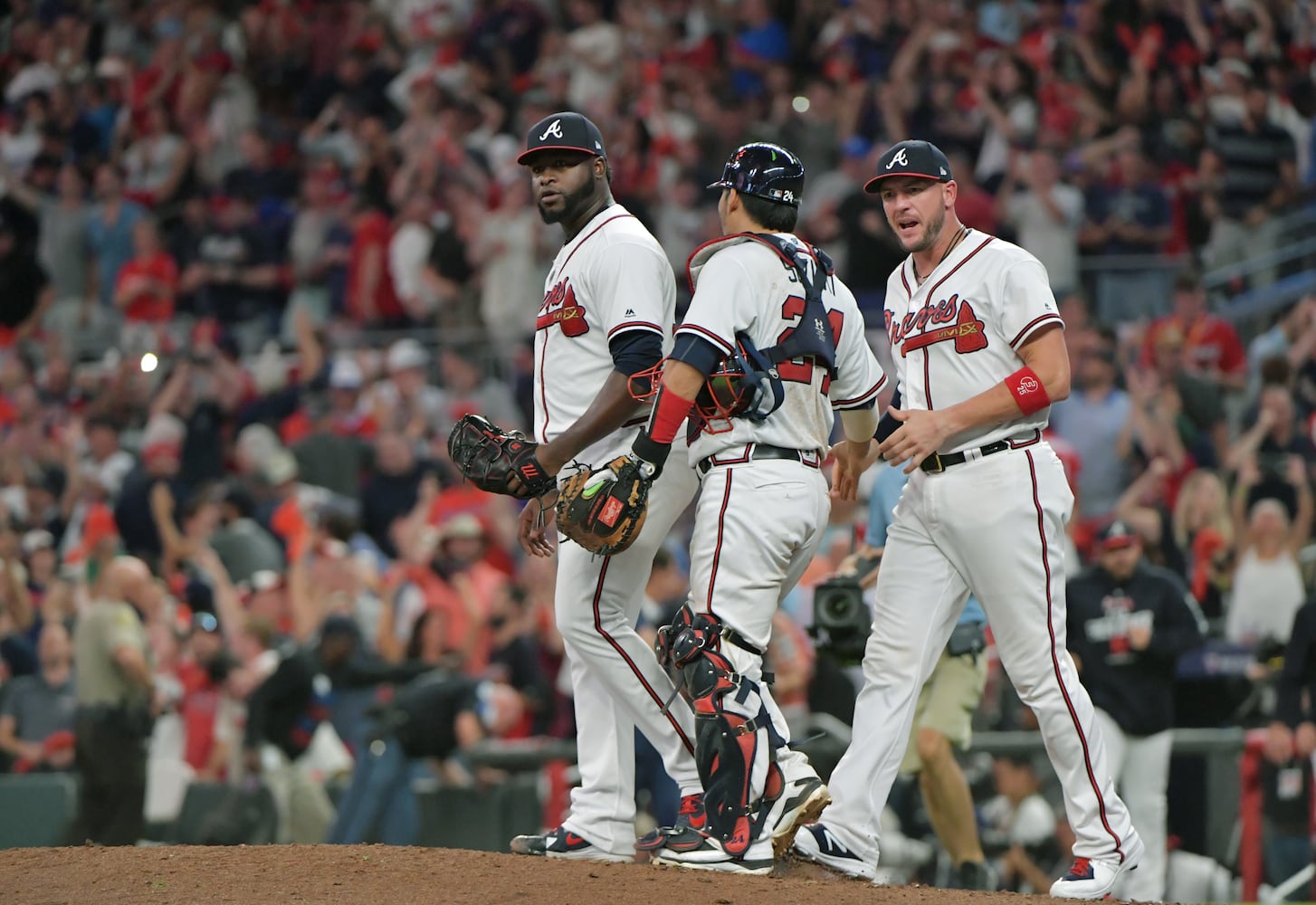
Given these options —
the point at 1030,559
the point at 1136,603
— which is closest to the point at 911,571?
the point at 1030,559

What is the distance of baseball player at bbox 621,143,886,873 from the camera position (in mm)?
5012

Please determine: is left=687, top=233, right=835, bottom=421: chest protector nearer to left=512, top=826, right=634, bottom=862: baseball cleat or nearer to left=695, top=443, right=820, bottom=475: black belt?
left=695, top=443, right=820, bottom=475: black belt

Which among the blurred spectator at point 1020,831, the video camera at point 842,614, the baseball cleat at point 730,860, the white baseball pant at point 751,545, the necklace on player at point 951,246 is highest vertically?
the necklace on player at point 951,246

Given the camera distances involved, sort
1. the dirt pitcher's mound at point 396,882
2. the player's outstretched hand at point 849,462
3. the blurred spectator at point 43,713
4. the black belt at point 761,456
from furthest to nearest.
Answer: the blurred spectator at point 43,713 < the player's outstretched hand at point 849,462 < the black belt at point 761,456 < the dirt pitcher's mound at point 396,882

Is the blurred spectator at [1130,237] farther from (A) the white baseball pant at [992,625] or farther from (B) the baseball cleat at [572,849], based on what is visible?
(B) the baseball cleat at [572,849]

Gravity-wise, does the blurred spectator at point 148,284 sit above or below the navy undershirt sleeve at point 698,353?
above

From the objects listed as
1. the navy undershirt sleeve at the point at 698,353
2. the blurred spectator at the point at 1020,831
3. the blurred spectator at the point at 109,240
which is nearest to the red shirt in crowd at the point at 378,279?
the blurred spectator at the point at 109,240

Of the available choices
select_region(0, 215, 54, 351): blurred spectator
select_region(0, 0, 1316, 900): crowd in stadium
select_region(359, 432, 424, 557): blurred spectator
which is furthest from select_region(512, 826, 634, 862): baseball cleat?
select_region(0, 215, 54, 351): blurred spectator

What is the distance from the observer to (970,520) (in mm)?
5238

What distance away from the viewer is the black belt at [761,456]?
5.19 meters

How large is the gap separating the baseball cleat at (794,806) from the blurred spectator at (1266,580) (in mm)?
4672

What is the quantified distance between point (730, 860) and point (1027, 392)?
5.31ft

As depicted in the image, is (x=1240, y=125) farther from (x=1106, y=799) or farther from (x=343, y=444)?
(x=1106, y=799)

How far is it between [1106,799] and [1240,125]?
805cm
